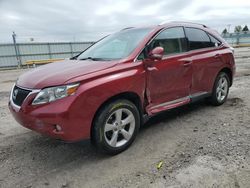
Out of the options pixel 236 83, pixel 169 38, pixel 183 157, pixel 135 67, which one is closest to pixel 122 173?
pixel 183 157

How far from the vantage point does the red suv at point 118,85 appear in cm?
273

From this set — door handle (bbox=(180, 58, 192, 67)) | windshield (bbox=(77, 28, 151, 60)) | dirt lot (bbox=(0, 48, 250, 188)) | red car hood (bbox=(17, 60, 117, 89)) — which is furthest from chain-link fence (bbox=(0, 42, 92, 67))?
door handle (bbox=(180, 58, 192, 67))

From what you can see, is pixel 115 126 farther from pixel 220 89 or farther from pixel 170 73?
pixel 220 89

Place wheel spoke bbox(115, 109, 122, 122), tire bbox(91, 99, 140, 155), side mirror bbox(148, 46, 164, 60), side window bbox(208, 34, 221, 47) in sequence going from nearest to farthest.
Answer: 1. tire bbox(91, 99, 140, 155)
2. wheel spoke bbox(115, 109, 122, 122)
3. side mirror bbox(148, 46, 164, 60)
4. side window bbox(208, 34, 221, 47)

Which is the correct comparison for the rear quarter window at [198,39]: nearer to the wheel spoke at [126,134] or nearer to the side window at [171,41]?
the side window at [171,41]

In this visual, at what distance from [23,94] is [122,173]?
5.19 feet

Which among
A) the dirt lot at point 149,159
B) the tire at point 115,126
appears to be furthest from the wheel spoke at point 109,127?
the dirt lot at point 149,159

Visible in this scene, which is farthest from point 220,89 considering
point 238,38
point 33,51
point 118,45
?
point 238,38

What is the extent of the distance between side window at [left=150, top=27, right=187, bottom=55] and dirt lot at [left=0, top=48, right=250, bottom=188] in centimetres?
135

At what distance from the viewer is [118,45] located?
3.86 metres

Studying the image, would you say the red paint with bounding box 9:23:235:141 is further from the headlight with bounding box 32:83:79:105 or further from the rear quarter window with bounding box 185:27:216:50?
the rear quarter window with bounding box 185:27:216:50

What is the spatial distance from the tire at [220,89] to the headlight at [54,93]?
3323 millimetres

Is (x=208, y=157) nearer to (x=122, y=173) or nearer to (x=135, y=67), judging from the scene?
(x=122, y=173)

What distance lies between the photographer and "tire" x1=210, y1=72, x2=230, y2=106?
16.2ft
